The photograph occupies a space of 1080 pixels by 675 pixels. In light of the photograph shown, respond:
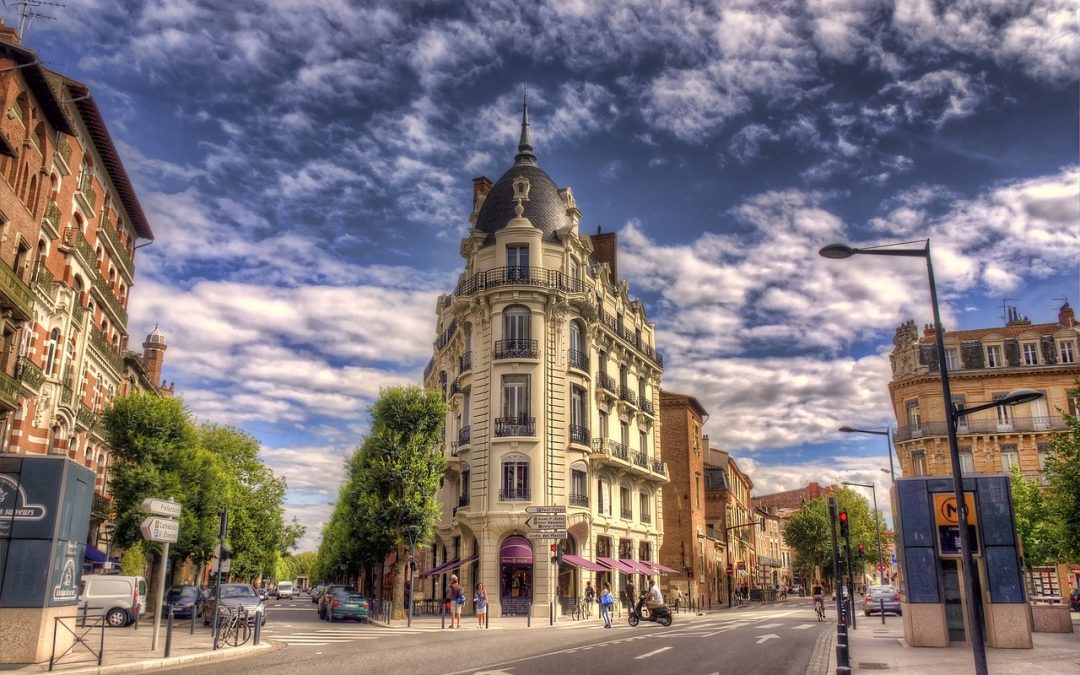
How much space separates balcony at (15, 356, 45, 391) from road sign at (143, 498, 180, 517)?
12.8 meters

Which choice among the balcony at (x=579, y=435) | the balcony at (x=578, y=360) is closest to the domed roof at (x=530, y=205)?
the balcony at (x=578, y=360)

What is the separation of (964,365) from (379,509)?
4318cm

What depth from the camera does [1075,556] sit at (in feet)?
91.2

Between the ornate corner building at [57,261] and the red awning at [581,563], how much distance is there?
2107 cm

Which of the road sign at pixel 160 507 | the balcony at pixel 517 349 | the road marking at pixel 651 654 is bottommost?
the road marking at pixel 651 654

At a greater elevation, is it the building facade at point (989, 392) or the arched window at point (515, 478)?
the building facade at point (989, 392)

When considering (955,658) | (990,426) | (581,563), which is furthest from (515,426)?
(990,426)

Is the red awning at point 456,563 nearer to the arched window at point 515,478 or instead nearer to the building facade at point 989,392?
the arched window at point 515,478

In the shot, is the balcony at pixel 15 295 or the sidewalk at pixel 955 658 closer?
the sidewalk at pixel 955 658

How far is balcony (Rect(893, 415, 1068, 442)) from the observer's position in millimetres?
52156

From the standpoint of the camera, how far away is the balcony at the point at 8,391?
2344 centimetres

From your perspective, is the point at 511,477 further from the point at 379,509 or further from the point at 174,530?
the point at 174,530

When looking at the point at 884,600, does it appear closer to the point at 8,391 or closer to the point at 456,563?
the point at 456,563

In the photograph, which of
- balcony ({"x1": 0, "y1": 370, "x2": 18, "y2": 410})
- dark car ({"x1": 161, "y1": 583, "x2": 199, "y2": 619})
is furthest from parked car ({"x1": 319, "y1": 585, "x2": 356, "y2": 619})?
balcony ({"x1": 0, "y1": 370, "x2": 18, "y2": 410})
